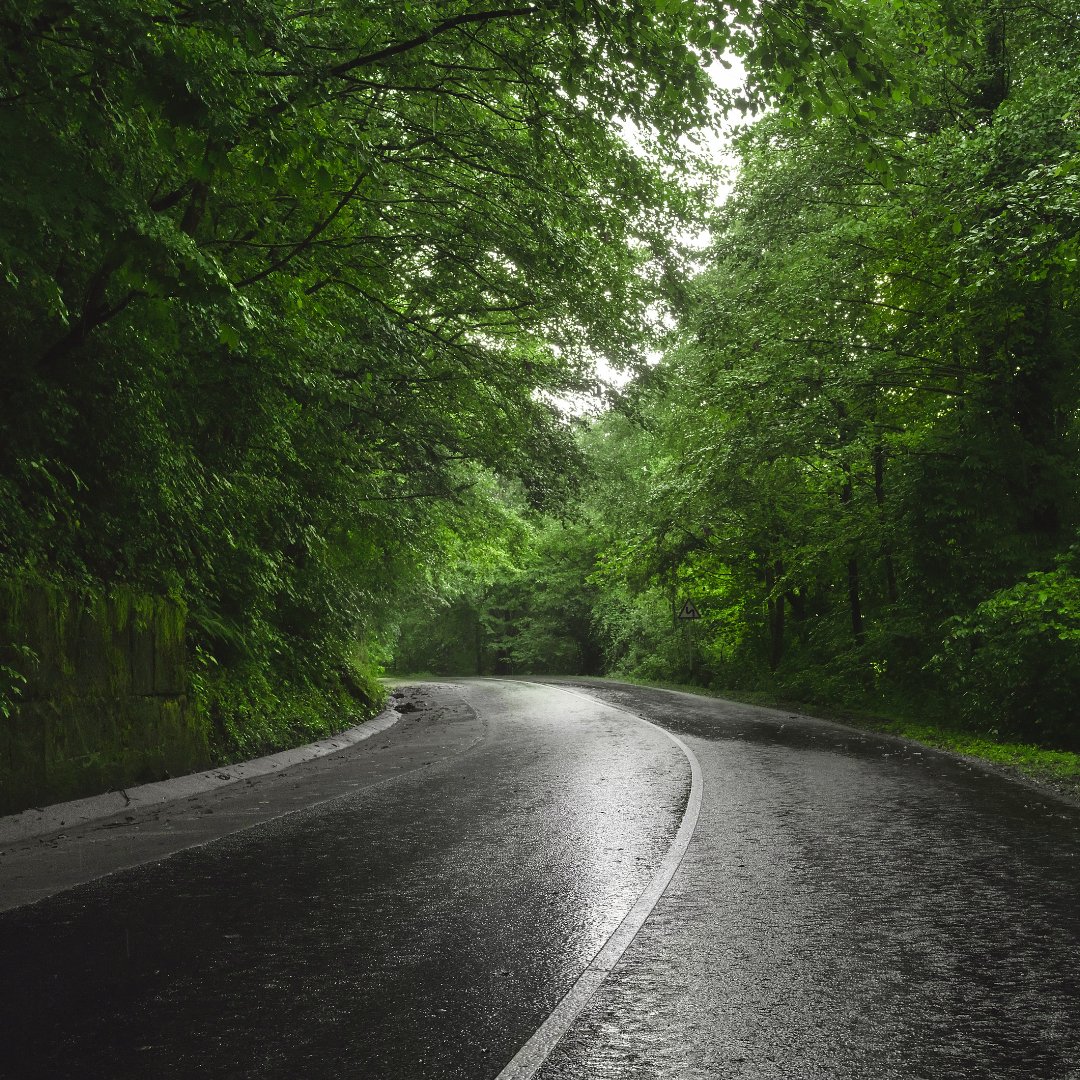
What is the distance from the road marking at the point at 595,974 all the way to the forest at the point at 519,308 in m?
4.39

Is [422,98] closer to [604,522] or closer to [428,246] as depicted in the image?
[428,246]

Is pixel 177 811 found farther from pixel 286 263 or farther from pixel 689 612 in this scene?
pixel 689 612

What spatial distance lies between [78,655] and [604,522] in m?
23.4

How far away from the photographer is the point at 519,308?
15211 mm

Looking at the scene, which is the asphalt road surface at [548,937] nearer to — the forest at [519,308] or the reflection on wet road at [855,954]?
the reflection on wet road at [855,954]

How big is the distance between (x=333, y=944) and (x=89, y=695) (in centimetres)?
518

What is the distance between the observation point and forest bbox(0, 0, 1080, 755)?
237 inches

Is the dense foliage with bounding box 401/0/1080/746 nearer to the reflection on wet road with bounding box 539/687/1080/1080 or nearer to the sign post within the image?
the reflection on wet road with bounding box 539/687/1080/1080

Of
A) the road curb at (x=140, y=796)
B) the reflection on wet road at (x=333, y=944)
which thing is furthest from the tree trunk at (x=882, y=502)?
the reflection on wet road at (x=333, y=944)

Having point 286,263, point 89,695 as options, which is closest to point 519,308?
point 286,263

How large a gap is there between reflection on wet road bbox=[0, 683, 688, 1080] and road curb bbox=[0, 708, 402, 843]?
158cm

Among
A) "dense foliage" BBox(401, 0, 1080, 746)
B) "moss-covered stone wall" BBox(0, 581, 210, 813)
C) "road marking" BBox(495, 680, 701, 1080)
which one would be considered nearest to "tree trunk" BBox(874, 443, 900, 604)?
"dense foliage" BBox(401, 0, 1080, 746)

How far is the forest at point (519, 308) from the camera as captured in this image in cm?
603

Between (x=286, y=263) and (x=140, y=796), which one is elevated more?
(x=286, y=263)
